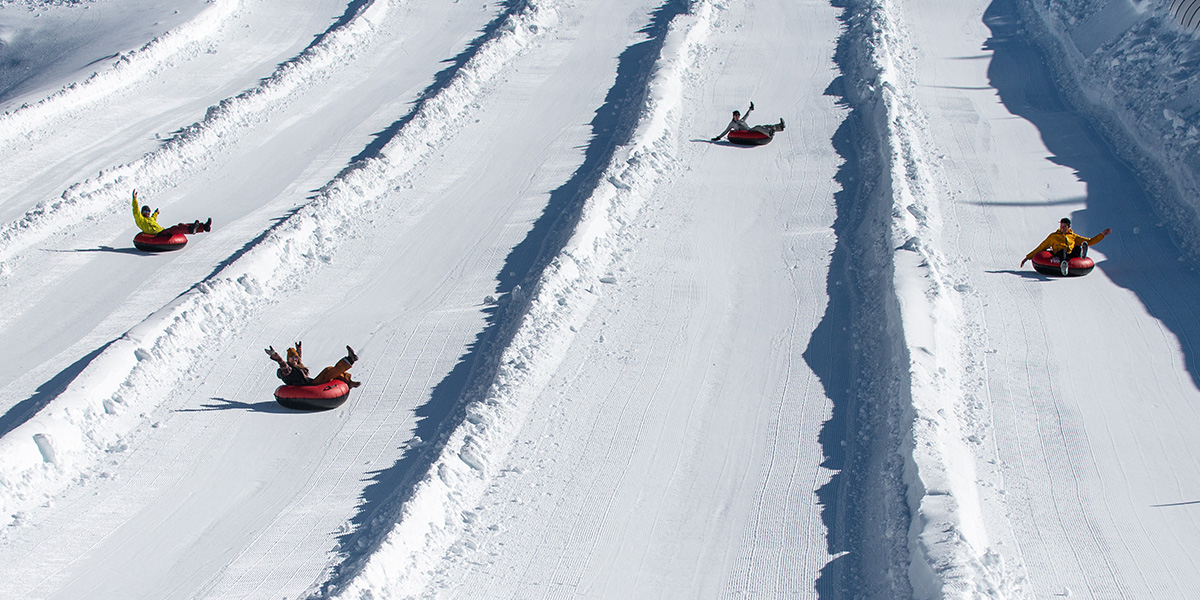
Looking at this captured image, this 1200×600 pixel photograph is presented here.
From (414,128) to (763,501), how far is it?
14.1 meters

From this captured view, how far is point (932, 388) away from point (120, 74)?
22702mm

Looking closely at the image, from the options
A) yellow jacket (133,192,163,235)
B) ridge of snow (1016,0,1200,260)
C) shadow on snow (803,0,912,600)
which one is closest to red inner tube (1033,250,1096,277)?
ridge of snow (1016,0,1200,260)

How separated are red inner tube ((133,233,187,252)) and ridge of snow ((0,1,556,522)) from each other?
1495mm

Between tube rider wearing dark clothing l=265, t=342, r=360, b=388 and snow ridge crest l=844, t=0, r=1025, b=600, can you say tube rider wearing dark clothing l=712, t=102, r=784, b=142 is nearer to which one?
snow ridge crest l=844, t=0, r=1025, b=600

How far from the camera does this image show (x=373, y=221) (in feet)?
58.2

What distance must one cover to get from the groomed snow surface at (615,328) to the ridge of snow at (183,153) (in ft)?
0.32

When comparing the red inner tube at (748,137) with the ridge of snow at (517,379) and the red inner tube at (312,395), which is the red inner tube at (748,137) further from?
the red inner tube at (312,395)

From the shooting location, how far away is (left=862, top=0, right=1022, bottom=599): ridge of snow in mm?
8359

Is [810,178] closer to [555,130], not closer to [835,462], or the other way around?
[555,130]

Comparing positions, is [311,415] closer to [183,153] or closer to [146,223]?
[146,223]

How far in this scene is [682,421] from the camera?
11414 millimetres

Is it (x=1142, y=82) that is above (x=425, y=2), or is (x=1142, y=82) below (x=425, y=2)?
below

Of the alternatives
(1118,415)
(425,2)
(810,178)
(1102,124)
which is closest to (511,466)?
(1118,415)

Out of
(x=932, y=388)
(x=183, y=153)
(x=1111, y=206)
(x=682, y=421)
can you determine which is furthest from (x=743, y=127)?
(x=183, y=153)
